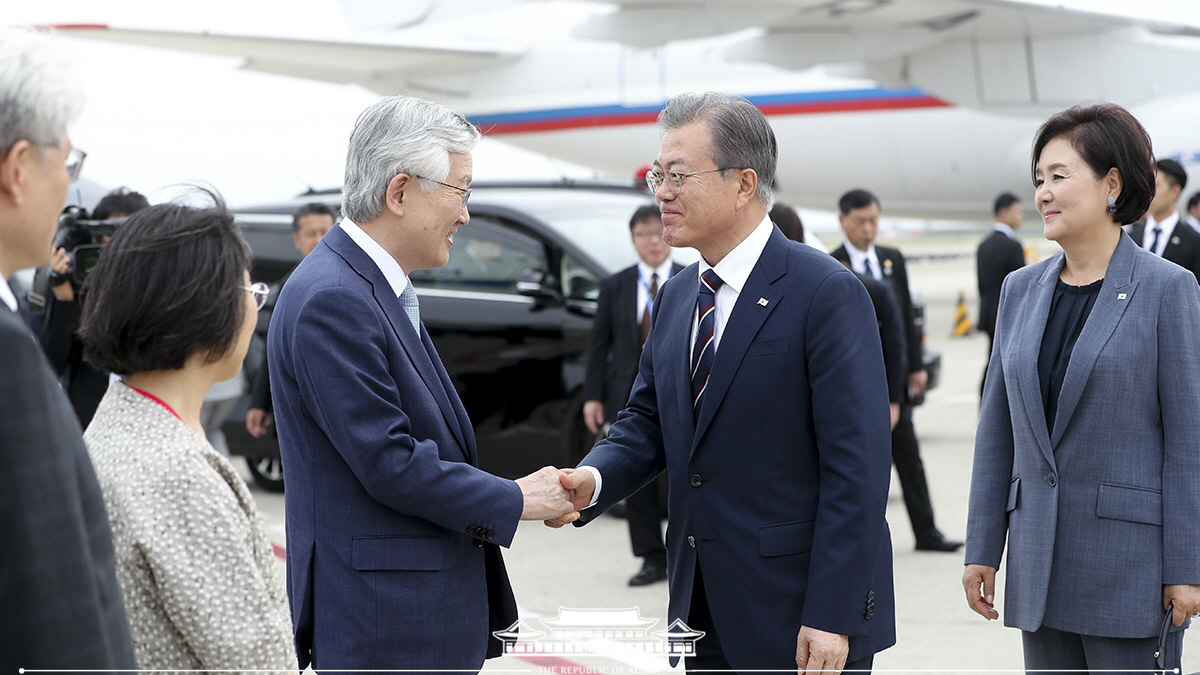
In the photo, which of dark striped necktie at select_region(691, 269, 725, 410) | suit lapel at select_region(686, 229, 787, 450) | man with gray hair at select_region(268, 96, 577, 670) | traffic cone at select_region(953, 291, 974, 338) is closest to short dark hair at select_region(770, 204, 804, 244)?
dark striped necktie at select_region(691, 269, 725, 410)

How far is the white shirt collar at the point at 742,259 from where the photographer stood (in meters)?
2.46

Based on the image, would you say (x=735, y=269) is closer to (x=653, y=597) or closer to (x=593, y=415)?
(x=653, y=597)

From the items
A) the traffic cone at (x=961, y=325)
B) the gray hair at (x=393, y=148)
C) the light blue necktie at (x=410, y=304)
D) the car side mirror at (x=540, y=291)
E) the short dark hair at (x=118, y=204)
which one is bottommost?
the traffic cone at (x=961, y=325)

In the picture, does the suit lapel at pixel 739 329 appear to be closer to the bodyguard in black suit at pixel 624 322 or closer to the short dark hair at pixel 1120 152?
the short dark hair at pixel 1120 152

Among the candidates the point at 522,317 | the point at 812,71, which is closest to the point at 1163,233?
the point at 522,317

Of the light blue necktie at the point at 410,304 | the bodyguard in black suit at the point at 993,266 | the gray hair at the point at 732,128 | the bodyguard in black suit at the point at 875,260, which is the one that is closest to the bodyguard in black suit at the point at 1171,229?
the bodyguard in black suit at the point at 875,260

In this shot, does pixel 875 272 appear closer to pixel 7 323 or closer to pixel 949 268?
pixel 7 323

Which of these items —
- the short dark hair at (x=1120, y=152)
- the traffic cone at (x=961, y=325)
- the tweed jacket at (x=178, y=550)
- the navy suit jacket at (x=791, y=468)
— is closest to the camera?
the tweed jacket at (x=178, y=550)

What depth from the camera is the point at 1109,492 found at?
96.0 inches

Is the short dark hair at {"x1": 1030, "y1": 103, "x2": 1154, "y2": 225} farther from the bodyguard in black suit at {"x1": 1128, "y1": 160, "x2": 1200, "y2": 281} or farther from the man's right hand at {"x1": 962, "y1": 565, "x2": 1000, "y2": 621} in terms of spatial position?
the bodyguard in black suit at {"x1": 1128, "y1": 160, "x2": 1200, "y2": 281}

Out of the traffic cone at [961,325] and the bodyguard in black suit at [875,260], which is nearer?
the bodyguard in black suit at [875,260]

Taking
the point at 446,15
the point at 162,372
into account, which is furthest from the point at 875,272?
the point at 446,15

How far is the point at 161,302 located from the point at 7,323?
0.44 meters

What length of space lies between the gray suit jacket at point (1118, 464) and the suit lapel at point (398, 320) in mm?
1356
